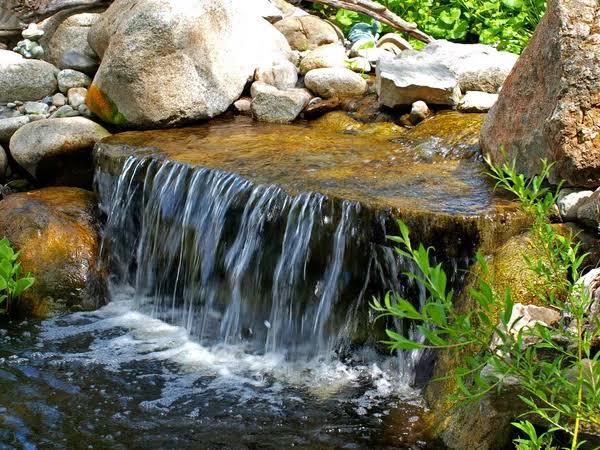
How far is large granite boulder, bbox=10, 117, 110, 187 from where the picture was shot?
7223 millimetres

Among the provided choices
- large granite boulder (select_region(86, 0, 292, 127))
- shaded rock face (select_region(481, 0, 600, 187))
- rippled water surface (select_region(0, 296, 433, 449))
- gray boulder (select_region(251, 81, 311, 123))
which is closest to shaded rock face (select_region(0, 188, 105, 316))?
rippled water surface (select_region(0, 296, 433, 449))

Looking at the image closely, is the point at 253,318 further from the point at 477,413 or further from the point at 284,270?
the point at 477,413

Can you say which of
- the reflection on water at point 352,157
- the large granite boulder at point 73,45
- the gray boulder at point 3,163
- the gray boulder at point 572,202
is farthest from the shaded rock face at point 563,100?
the large granite boulder at point 73,45

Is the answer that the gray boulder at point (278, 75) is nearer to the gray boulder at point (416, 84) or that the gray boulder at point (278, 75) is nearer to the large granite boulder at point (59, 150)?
the gray boulder at point (416, 84)

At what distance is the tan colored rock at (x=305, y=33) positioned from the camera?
9.09 metres

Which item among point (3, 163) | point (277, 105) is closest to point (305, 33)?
point (277, 105)

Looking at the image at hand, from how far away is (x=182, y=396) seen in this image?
4.64 m

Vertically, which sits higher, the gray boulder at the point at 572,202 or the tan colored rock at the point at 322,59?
the tan colored rock at the point at 322,59

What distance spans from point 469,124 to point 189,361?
123 inches

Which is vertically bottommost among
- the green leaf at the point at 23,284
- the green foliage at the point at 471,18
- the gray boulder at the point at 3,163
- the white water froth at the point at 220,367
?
the white water froth at the point at 220,367

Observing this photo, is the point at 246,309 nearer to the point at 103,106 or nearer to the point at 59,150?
the point at 59,150

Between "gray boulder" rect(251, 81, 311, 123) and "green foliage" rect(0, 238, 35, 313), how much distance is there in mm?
2797

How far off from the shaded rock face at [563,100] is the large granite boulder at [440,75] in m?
1.75

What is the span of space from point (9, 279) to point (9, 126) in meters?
2.50
